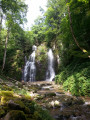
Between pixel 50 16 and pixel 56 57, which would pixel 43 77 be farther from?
pixel 50 16

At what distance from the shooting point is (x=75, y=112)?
3.52 m

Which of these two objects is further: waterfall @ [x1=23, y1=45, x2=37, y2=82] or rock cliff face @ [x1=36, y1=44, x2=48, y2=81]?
rock cliff face @ [x1=36, y1=44, x2=48, y2=81]

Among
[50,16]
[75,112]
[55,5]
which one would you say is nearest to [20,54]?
[50,16]

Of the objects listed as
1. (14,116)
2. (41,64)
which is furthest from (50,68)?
(14,116)

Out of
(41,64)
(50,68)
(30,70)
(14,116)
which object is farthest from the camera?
(41,64)

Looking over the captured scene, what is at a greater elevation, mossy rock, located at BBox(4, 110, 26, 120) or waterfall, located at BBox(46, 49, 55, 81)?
waterfall, located at BBox(46, 49, 55, 81)

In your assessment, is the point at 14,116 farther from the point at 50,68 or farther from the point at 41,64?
the point at 41,64

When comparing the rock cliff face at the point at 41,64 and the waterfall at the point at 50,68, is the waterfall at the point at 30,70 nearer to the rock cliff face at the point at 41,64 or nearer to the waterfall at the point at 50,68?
the rock cliff face at the point at 41,64

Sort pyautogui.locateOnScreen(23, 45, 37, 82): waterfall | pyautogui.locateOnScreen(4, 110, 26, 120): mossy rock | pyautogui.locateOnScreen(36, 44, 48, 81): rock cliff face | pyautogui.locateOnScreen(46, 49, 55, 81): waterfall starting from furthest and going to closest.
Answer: pyautogui.locateOnScreen(36, 44, 48, 81): rock cliff face, pyautogui.locateOnScreen(46, 49, 55, 81): waterfall, pyautogui.locateOnScreen(23, 45, 37, 82): waterfall, pyautogui.locateOnScreen(4, 110, 26, 120): mossy rock

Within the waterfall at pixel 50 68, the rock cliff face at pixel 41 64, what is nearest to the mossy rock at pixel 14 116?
the waterfall at pixel 50 68

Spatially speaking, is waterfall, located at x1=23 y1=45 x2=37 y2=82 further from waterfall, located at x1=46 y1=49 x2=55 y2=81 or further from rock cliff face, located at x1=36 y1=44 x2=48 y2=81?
waterfall, located at x1=46 y1=49 x2=55 y2=81

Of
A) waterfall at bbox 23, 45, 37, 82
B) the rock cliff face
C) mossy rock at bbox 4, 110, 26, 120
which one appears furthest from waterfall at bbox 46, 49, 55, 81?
mossy rock at bbox 4, 110, 26, 120

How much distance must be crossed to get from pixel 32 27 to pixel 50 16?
816cm

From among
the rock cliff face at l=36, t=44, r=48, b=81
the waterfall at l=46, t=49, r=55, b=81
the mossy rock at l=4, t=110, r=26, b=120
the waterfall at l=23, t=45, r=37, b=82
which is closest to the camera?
the mossy rock at l=4, t=110, r=26, b=120
